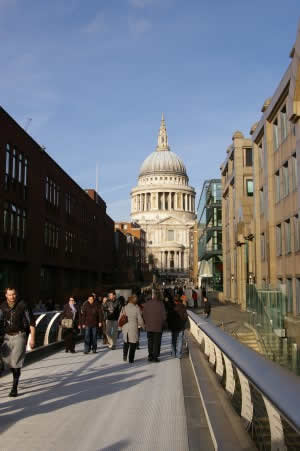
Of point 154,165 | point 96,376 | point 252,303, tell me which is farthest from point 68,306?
point 154,165

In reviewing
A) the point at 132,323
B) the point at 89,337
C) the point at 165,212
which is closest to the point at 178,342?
the point at 132,323

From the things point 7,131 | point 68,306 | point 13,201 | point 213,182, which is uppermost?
point 213,182

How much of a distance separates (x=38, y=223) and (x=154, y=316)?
73.2 ft

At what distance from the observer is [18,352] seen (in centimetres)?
870

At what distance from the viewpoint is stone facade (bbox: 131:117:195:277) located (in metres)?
176

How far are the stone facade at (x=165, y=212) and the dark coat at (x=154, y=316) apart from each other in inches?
6142

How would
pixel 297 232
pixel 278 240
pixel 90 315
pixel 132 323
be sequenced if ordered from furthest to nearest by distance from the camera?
1. pixel 278 240
2. pixel 297 232
3. pixel 90 315
4. pixel 132 323

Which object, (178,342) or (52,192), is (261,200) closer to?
(52,192)

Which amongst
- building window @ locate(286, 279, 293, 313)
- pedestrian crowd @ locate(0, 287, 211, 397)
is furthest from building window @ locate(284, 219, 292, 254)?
pedestrian crowd @ locate(0, 287, 211, 397)

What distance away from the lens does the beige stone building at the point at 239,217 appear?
42094 mm

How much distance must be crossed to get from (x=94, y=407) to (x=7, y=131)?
2243 centimetres

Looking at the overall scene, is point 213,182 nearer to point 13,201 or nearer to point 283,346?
point 13,201

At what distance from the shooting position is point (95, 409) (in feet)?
25.4

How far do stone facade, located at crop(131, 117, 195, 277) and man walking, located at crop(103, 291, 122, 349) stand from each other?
153m
